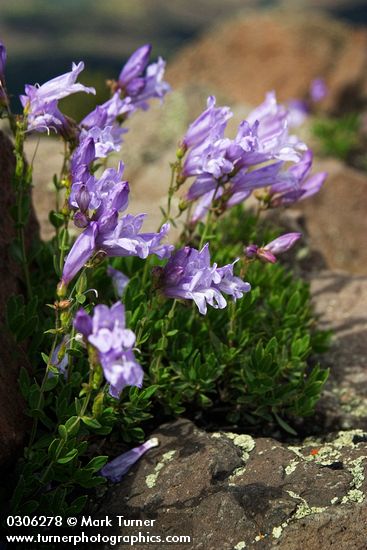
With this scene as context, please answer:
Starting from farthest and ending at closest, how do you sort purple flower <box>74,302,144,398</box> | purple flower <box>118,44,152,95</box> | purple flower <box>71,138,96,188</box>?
purple flower <box>118,44,152,95</box>, purple flower <box>71,138,96,188</box>, purple flower <box>74,302,144,398</box>

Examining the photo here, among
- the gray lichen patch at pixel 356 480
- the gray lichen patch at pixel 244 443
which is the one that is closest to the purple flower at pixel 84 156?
the gray lichen patch at pixel 244 443

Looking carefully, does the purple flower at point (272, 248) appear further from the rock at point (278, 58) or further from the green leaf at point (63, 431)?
the rock at point (278, 58)

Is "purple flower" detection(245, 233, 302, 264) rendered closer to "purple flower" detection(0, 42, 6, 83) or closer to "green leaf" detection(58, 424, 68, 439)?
"green leaf" detection(58, 424, 68, 439)

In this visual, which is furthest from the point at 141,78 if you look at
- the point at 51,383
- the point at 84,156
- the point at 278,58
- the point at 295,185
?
the point at 278,58

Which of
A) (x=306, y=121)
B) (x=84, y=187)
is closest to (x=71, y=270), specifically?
(x=84, y=187)

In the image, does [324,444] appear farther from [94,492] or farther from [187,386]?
[94,492]

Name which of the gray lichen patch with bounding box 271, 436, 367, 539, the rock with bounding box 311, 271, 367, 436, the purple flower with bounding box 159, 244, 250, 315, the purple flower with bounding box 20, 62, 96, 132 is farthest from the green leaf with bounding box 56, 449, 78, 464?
the rock with bounding box 311, 271, 367, 436
